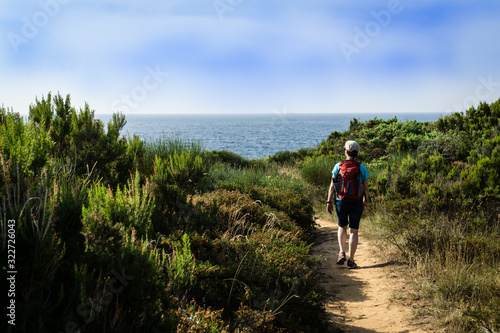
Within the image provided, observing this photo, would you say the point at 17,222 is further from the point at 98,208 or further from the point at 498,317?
the point at 498,317

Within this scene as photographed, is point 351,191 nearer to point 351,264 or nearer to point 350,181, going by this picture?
point 350,181

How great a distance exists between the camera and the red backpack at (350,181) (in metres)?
6.02

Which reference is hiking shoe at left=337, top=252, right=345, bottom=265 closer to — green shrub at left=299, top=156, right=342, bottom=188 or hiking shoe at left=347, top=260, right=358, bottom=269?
hiking shoe at left=347, top=260, right=358, bottom=269

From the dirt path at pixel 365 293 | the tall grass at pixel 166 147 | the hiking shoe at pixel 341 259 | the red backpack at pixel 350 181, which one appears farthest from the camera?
the tall grass at pixel 166 147

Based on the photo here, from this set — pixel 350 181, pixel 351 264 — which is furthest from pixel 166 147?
pixel 351 264

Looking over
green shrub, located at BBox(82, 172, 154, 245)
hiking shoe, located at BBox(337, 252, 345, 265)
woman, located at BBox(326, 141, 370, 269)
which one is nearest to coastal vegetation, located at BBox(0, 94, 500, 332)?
green shrub, located at BBox(82, 172, 154, 245)

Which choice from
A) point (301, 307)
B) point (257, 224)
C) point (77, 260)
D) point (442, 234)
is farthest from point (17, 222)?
point (442, 234)

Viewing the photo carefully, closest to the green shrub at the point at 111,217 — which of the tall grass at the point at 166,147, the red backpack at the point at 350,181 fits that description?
the red backpack at the point at 350,181

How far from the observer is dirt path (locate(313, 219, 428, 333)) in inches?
175

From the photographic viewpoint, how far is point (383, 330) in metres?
4.27

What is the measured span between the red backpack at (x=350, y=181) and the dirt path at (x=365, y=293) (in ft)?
4.44

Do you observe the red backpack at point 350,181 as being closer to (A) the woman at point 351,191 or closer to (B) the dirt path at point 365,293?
(A) the woman at point 351,191

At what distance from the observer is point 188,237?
4.19 metres

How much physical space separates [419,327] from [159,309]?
3318 mm
